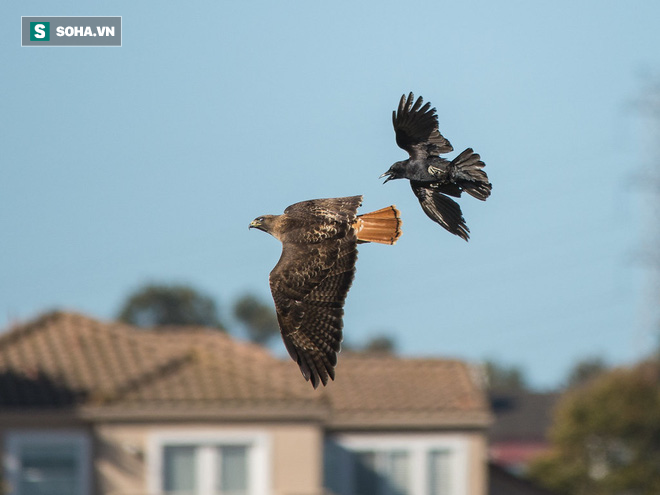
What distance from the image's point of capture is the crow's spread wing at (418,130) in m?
10.6

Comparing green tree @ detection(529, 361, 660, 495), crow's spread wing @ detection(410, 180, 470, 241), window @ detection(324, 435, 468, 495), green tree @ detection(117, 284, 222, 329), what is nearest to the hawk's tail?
crow's spread wing @ detection(410, 180, 470, 241)

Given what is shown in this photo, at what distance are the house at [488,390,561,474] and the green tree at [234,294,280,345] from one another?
3831cm

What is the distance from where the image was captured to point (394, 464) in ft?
99.1

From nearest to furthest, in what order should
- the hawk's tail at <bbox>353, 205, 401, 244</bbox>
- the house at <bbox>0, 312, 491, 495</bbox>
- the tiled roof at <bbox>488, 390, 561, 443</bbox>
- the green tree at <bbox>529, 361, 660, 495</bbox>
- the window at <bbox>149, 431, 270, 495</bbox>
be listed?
the hawk's tail at <bbox>353, 205, 401, 244</bbox> < the house at <bbox>0, 312, 491, 495</bbox> < the window at <bbox>149, 431, 270, 495</bbox> < the green tree at <bbox>529, 361, 660, 495</bbox> < the tiled roof at <bbox>488, 390, 561, 443</bbox>

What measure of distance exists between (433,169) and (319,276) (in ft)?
5.64

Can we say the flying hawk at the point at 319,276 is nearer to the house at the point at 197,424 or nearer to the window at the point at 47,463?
the house at the point at 197,424

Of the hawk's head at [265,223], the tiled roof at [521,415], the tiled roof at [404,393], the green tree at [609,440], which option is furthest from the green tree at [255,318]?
the hawk's head at [265,223]

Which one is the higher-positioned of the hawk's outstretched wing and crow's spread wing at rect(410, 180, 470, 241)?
crow's spread wing at rect(410, 180, 470, 241)

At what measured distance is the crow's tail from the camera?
32.6 ft

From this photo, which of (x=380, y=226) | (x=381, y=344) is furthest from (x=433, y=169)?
(x=381, y=344)

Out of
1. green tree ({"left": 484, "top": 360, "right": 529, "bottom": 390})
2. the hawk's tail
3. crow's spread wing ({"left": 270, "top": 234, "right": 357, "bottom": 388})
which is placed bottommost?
green tree ({"left": 484, "top": 360, "right": 529, "bottom": 390})

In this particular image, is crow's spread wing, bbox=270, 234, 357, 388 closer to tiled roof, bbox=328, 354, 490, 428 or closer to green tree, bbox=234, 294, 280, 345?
→ tiled roof, bbox=328, 354, 490, 428

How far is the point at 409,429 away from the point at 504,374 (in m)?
124

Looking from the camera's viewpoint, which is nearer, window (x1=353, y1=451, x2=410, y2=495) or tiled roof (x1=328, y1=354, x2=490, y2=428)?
tiled roof (x1=328, y1=354, x2=490, y2=428)
